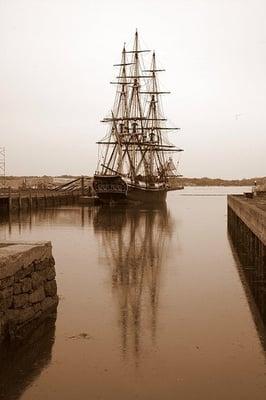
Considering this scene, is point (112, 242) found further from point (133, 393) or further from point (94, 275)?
point (133, 393)

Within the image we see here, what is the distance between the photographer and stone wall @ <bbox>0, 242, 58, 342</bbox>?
8.89 meters

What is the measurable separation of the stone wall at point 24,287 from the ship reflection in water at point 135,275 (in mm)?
1519

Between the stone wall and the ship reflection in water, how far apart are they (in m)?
1.52

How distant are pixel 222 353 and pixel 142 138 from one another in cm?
7512

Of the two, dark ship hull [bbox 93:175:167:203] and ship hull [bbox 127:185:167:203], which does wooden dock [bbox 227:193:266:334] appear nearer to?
dark ship hull [bbox 93:175:167:203]

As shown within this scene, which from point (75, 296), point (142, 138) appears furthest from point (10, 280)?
point (142, 138)

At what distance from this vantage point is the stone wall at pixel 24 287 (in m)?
8.89

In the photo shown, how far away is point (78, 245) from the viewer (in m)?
24.5

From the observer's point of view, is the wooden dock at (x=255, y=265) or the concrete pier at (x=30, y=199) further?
the concrete pier at (x=30, y=199)

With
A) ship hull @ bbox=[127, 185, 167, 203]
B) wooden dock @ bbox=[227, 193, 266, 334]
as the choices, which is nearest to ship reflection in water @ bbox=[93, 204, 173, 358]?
wooden dock @ bbox=[227, 193, 266, 334]

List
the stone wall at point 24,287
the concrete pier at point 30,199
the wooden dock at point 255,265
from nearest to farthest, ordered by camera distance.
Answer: the stone wall at point 24,287
the wooden dock at point 255,265
the concrete pier at point 30,199

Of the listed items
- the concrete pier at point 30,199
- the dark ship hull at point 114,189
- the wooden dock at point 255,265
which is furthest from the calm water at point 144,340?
the dark ship hull at point 114,189

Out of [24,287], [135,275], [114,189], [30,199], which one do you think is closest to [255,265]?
[135,275]

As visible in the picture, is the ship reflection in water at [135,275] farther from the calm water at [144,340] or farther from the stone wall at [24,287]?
the stone wall at [24,287]
